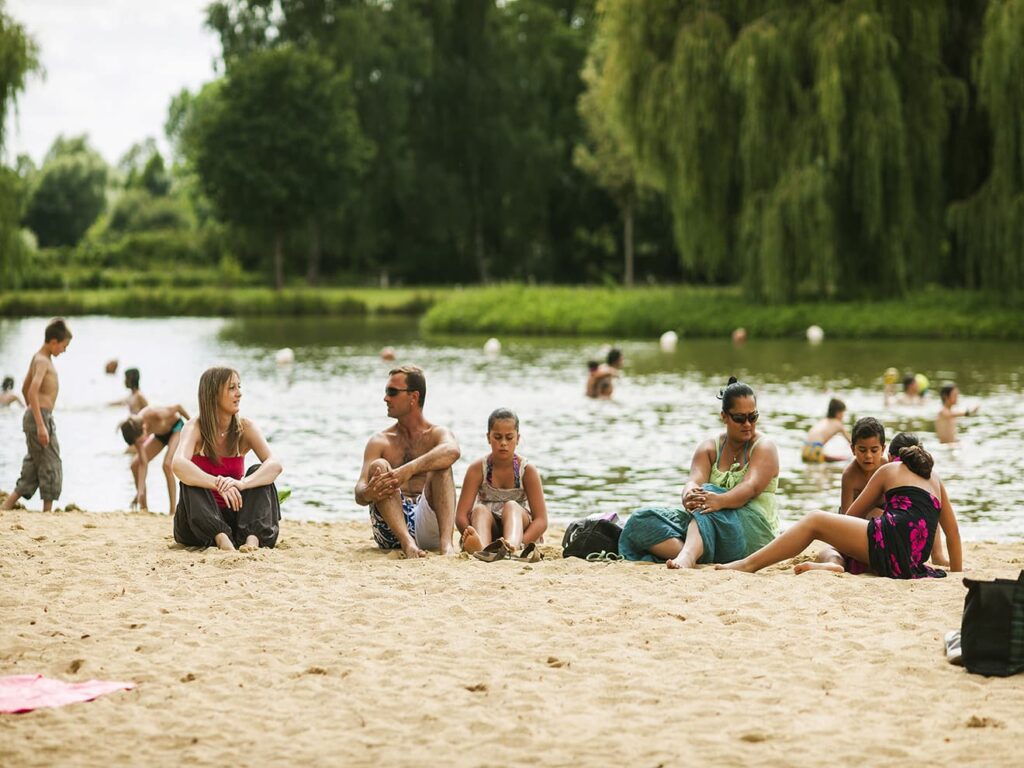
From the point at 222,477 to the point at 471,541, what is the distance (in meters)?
1.63

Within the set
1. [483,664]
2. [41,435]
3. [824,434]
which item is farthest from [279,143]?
[483,664]

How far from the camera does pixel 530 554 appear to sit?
9.23 metres

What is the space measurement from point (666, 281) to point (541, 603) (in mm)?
53162

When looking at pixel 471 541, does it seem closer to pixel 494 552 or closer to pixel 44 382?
pixel 494 552

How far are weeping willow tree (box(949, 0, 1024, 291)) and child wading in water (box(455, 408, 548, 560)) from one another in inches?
974

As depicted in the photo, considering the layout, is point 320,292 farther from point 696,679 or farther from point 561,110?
point 696,679

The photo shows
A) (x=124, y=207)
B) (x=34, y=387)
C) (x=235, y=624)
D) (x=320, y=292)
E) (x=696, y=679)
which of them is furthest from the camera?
(x=124, y=207)

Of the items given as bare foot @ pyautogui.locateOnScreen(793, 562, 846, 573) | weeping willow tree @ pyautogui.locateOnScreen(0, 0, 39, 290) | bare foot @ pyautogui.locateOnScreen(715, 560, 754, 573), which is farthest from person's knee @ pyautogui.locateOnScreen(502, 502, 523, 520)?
weeping willow tree @ pyautogui.locateOnScreen(0, 0, 39, 290)

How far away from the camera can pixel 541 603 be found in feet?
25.1

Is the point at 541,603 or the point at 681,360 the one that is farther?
the point at 681,360

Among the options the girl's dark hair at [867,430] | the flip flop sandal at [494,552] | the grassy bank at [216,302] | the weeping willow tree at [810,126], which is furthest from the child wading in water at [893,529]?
the grassy bank at [216,302]

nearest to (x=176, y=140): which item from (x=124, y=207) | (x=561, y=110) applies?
(x=124, y=207)

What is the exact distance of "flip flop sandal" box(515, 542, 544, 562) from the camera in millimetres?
9038

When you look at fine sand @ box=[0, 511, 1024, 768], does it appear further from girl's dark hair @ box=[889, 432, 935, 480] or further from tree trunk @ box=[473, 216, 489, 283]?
tree trunk @ box=[473, 216, 489, 283]
